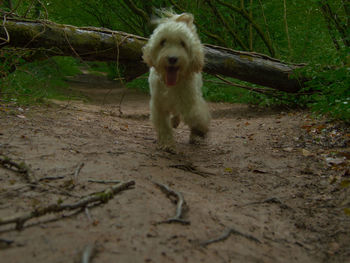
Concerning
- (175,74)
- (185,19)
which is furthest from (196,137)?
(185,19)

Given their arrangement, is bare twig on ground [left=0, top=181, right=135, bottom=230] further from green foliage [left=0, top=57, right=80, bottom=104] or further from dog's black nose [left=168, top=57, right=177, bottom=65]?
green foliage [left=0, top=57, right=80, bottom=104]

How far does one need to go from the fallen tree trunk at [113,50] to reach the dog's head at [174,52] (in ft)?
5.98

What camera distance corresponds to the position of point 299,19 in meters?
7.66

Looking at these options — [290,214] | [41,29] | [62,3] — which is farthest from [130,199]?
[62,3]

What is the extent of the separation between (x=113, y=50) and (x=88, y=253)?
16.7 ft

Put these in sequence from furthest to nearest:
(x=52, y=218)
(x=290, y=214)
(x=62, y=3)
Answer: (x=62, y=3) < (x=290, y=214) < (x=52, y=218)

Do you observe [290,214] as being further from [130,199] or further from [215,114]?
[215,114]

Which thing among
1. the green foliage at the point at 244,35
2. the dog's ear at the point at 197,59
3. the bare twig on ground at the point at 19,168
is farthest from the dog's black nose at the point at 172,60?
the bare twig on ground at the point at 19,168

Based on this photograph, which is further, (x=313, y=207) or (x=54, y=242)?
(x=313, y=207)

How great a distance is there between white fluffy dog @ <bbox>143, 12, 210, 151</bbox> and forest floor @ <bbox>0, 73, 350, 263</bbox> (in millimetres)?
449

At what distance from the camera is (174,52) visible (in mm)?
3764

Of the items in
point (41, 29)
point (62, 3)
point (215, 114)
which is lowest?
point (215, 114)

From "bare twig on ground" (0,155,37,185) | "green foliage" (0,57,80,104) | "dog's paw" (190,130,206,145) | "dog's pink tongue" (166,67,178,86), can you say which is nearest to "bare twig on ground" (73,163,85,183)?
"bare twig on ground" (0,155,37,185)

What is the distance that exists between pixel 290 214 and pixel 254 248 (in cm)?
79
